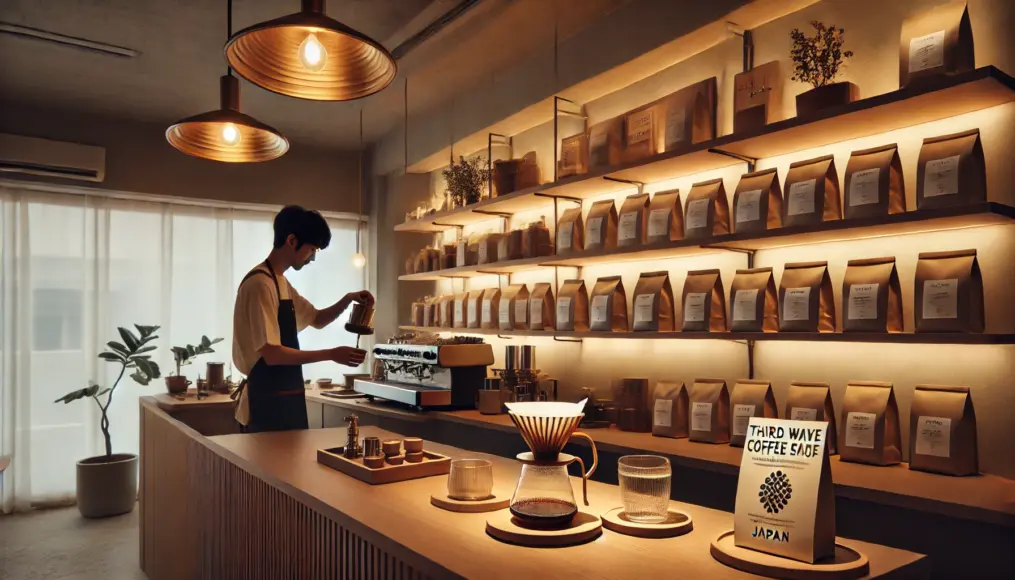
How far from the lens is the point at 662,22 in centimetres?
295

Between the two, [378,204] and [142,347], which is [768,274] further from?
[142,347]

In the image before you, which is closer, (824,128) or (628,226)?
(824,128)

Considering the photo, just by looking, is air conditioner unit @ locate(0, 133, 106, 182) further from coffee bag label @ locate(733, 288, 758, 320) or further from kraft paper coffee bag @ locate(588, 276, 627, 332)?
coffee bag label @ locate(733, 288, 758, 320)

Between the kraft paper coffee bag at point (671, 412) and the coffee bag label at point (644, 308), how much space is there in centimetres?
30

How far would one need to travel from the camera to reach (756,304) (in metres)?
2.52

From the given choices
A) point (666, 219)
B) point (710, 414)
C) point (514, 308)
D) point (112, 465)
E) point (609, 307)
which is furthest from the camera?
point (112, 465)

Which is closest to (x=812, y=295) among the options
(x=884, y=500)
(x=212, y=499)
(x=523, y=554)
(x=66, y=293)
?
(x=884, y=500)

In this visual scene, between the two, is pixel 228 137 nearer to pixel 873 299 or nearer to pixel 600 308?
pixel 600 308

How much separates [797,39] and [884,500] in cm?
148

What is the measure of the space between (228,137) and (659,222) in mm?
1694

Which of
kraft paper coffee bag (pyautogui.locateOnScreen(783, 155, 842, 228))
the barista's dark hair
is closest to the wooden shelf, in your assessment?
kraft paper coffee bag (pyautogui.locateOnScreen(783, 155, 842, 228))

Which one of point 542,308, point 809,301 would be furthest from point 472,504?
point 542,308

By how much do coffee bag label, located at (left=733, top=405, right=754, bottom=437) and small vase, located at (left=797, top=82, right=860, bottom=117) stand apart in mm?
1035

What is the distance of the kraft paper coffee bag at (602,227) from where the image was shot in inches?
126
